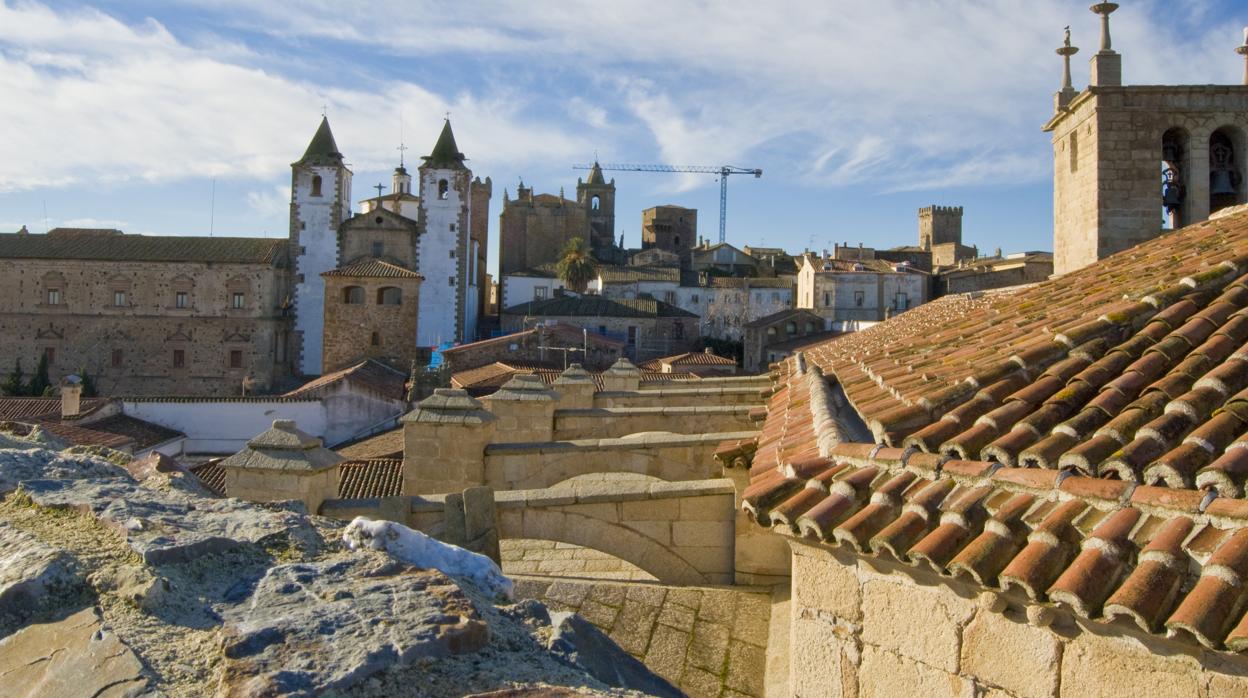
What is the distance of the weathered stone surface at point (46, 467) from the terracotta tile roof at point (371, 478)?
12.7 metres

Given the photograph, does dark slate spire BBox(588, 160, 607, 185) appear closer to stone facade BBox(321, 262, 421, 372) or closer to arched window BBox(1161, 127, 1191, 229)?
stone facade BBox(321, 262, 421, 372)

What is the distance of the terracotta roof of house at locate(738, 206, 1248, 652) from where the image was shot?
8.19 feet

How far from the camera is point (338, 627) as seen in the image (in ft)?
5.97

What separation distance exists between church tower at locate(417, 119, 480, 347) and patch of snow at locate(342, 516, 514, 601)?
39.9m

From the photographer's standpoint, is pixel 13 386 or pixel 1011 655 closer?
pixel 1011 655

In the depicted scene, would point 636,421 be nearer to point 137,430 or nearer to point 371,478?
point 371,478

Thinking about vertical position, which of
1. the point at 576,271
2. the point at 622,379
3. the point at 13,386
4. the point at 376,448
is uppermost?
the point at 576,271

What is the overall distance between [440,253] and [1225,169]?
35772 mm

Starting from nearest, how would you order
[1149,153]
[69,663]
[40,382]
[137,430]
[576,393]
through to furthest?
1. [69,663]
2. [1149,153]
3. [576,393]
4. [137,430]
5. [40,382]

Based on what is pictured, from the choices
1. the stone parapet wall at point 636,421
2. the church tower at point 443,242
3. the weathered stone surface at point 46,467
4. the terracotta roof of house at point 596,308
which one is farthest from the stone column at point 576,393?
the terracotta roof of house at point 596,308

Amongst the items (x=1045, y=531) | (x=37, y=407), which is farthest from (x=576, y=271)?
(x=1045, y=531)

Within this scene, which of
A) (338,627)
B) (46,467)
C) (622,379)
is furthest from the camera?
(622,379)

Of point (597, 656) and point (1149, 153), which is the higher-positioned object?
point (1149, 153)

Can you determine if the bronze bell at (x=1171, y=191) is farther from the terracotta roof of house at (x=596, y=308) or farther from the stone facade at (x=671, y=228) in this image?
the stone facade at (x=671, y=228)
